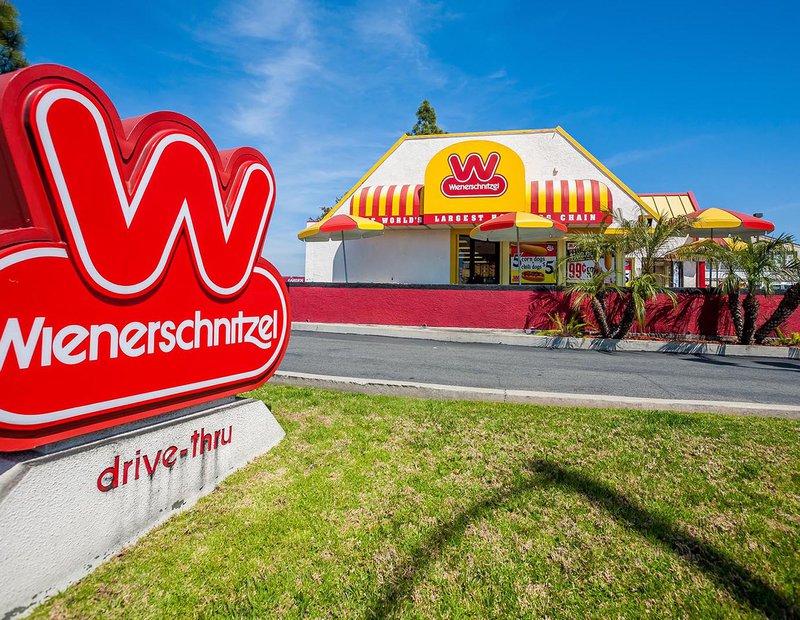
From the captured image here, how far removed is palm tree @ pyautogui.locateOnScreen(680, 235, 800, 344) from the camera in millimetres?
9531

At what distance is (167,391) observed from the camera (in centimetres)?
269

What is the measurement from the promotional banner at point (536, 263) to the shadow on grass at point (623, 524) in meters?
14.2

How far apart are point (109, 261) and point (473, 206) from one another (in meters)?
Answer: 13.8

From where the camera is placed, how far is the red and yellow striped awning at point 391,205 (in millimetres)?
15562

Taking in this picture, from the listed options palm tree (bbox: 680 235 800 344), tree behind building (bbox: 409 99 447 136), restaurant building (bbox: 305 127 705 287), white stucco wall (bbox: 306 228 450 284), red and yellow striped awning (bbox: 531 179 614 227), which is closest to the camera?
palm tree (bbox: 680 235 800 344)

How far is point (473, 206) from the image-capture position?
48.9ft

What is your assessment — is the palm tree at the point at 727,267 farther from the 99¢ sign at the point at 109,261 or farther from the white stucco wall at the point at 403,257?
the 99¢ sign at the point at 109,261

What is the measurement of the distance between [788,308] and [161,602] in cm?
1297

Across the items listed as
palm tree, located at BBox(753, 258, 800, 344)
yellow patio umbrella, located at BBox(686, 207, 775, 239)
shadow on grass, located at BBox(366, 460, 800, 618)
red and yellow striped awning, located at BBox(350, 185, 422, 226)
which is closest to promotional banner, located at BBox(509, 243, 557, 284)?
red and yellow striped awning, located at BBox(350, 185, 422, 226)

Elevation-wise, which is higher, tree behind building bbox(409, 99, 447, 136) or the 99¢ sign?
tree behind building bbox(409, 99, 447, 136)

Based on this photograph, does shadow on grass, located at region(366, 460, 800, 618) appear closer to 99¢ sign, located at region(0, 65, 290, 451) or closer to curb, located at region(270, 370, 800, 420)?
curb, located at region(270, 370, 800, 420)

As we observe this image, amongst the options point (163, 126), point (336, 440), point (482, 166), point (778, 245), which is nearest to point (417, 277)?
point (482, 166)

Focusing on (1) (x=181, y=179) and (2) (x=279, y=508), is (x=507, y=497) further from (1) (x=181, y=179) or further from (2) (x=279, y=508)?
(1) (x=181, y=179)

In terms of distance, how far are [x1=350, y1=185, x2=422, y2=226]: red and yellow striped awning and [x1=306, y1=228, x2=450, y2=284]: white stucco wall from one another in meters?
1.24
